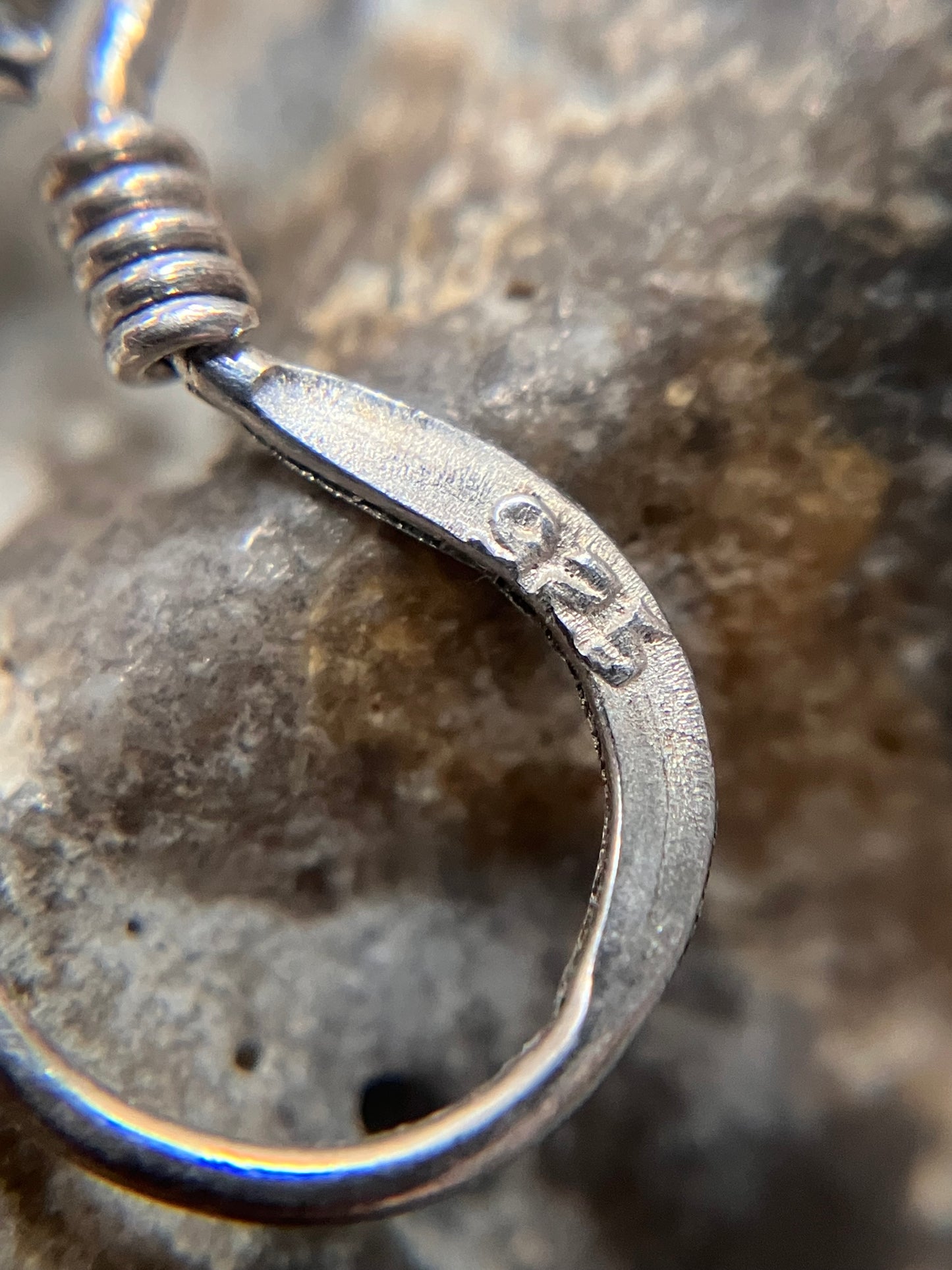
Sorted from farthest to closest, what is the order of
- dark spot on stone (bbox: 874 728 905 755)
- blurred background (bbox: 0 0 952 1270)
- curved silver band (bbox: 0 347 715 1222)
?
dark spot on stone (bbox: 874 728 905 755) → blurred background (bbox: 0 0 952 1270) → curved silver band (bbox: 0 347 715 1222)

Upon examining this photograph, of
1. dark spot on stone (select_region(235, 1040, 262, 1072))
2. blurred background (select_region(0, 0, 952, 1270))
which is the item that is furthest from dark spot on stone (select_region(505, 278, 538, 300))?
dark spot on stone (select_region(235, 1040, 262, 1072))

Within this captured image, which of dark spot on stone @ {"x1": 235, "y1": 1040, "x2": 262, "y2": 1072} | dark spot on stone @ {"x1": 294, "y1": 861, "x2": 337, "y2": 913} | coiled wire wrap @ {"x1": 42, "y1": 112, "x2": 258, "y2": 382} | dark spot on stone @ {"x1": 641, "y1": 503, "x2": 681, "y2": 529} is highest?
coiled wire wrap @ {"x1": 42, "y1": 112, "x2": 258, "y2": 382}

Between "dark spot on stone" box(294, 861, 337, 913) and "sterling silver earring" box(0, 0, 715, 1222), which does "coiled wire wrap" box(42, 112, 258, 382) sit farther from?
"dark spot on stone" box(294, 861, 337, 913)

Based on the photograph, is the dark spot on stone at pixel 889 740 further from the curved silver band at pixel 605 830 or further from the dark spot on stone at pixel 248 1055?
the dark spot on stone at pixel 248 1055

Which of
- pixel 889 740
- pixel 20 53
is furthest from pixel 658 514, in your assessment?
pixel 20 53

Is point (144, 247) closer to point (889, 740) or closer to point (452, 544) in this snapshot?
point (452, 544)

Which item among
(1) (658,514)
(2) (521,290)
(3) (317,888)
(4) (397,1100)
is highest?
(2) (521,290)
